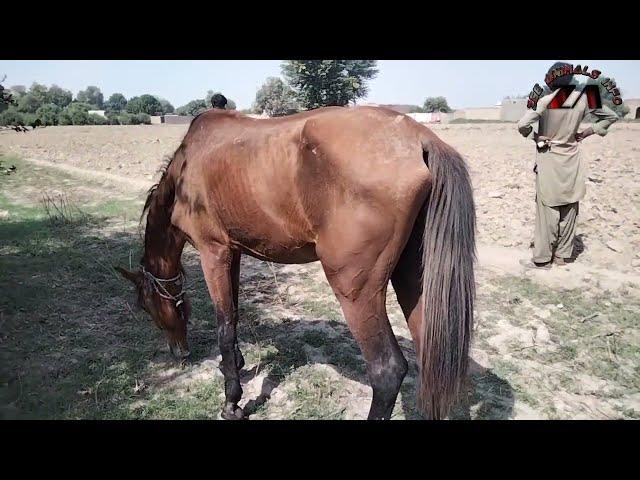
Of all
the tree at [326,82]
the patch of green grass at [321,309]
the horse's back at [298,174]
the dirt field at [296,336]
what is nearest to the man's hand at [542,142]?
the dirt field at [296,336]

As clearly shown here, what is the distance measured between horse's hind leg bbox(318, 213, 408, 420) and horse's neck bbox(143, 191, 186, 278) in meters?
1.65

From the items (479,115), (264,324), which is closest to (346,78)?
(264,324)

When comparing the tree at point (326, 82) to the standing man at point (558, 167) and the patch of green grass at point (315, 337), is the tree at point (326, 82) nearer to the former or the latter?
the standing man at point (558, 167)

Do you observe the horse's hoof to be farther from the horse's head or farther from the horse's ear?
the horse's ear

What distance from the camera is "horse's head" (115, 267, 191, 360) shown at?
147 inches

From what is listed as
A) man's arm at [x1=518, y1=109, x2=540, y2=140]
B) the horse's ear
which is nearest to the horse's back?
the horse's ear

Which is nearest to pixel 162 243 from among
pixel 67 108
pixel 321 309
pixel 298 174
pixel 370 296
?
pixel 298 174

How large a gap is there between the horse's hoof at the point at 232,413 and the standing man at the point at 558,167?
14.7 ft

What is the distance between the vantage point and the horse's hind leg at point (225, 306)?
3189mm

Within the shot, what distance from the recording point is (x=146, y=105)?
61438mm

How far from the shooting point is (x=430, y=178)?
7.70 ft

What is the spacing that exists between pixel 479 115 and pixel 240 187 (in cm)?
5536

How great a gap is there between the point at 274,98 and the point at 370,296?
2165 cm
